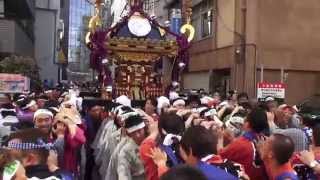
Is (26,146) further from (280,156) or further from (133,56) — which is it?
(133,56)

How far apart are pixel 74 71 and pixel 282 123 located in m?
95.8

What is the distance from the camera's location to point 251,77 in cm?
2753

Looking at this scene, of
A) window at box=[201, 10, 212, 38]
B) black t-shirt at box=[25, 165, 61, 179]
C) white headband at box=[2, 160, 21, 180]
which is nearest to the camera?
white headband at box=[2, 160, 21, 180]

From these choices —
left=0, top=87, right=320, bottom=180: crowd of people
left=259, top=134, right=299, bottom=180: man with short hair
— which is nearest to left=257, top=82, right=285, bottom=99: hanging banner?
left=0, top=87, right=320, bottom=180: crowd of people

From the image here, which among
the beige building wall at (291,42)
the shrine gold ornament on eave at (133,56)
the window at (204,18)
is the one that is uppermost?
the window at (204,18)

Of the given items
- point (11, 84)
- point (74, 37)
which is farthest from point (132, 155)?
point (74, 37)

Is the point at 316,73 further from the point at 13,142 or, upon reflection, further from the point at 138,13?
the point at 13,142

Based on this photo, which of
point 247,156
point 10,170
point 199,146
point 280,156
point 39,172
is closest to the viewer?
point 10,170

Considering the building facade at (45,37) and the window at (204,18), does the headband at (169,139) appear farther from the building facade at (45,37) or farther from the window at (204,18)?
the building facade at (45,37)

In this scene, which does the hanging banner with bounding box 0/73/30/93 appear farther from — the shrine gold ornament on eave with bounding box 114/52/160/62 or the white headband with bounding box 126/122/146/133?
the white headband with bounding box 126/122/146/133

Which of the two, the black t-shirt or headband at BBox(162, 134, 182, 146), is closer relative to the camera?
the black t-shirt

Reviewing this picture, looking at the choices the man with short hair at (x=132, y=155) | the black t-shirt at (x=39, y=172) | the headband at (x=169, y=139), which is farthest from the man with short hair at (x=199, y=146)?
the man with short hair at (x=132, y=155)

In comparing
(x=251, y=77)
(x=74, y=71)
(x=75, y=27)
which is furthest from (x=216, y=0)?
(x=75, y=27)

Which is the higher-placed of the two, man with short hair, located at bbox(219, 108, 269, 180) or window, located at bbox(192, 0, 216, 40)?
window, located at bbox(192, 0, 216, 40)
